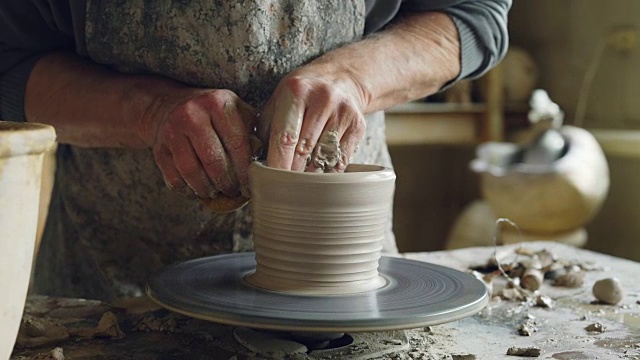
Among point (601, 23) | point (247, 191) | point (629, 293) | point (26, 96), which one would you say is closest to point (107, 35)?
point (26, 96)

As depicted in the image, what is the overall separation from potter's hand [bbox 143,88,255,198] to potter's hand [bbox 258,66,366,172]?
0.04m

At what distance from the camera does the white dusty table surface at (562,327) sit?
1.07 m

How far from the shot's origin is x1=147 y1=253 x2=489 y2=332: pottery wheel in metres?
0.96

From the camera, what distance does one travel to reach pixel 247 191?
3.88ft

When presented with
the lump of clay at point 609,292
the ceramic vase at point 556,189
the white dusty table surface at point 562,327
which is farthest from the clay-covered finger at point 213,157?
the ceramic vase at point 556,189

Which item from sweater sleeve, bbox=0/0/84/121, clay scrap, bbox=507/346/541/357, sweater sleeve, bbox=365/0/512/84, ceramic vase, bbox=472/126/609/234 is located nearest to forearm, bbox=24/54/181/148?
sweater sleeve, bbox=0/0/84/121

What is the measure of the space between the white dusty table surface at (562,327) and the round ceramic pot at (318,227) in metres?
0.15

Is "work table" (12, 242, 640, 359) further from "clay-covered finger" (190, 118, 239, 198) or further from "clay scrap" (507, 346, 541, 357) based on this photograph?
"clay-covered finger" (190, 118, 239, 198)

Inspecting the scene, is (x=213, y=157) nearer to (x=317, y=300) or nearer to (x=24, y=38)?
(x=317, y=300)

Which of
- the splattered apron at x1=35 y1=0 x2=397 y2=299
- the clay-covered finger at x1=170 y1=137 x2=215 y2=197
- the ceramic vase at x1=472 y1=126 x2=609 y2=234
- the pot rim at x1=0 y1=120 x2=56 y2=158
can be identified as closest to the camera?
the pot rim at x1=0 y1=120 x2=56 y2=158

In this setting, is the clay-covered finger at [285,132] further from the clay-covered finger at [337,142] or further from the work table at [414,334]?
the work table at [414,334]

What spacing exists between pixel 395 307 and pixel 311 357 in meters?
0.12

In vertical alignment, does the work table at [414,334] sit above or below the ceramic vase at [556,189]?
above

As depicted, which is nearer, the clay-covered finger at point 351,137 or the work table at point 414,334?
the work table at point 414,334
